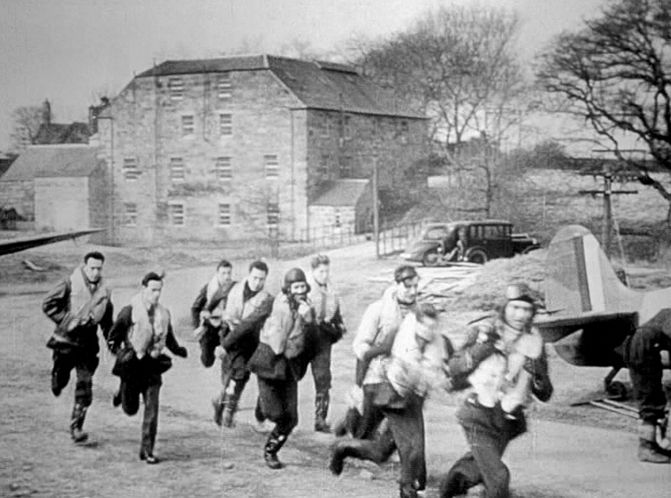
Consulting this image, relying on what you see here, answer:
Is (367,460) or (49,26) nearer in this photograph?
(367,460)

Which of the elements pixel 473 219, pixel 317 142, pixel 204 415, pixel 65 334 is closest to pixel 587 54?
pixel 473 219

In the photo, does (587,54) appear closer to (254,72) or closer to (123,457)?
(254,72)

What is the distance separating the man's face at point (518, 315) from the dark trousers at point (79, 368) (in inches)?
46.8

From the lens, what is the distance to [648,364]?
272 centimetres

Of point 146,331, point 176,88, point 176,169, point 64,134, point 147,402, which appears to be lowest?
point 147,402

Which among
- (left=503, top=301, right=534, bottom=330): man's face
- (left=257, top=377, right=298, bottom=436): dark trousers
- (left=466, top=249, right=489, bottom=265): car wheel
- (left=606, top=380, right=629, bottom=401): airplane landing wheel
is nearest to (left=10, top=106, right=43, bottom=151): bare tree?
(left=257, top=377, right=298, bottom=436): dark trousers

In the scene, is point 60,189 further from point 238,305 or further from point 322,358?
point 322,358

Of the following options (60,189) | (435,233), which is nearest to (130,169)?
(60,189)

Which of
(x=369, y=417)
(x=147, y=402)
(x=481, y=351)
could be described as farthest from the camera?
(x=147, y=402)

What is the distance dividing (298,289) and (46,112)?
96 cm

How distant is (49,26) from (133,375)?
1070 mm

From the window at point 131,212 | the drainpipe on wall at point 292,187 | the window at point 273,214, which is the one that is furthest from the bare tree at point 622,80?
the window at point 131,212

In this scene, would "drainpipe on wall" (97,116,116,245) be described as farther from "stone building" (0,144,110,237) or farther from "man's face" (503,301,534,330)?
"man's face" (503,301,534,330)

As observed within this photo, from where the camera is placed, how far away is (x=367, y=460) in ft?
8.86
